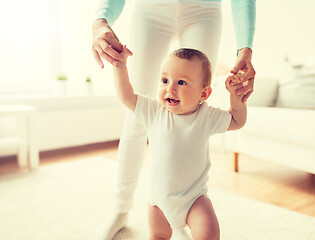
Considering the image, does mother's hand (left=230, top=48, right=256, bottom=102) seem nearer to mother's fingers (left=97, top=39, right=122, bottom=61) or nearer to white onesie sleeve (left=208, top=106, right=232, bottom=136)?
white onesie sleeve (left=208, top=106, right=232, bottom=136)

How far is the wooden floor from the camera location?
68.0 inches

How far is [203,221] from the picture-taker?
0.84m

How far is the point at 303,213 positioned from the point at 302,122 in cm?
50

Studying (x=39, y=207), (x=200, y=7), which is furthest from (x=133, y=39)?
(x=39, y=207)

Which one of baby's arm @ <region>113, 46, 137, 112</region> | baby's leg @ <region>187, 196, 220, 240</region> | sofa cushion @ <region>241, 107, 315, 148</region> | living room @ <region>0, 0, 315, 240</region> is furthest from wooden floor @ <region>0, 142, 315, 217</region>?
baby's arm @ <region>113, 46, 137, 112</region>

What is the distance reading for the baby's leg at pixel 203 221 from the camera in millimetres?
829

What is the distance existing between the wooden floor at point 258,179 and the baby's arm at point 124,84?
1.12 metres

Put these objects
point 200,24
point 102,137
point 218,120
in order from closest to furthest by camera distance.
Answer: point 218,120, point 200,24, point 102,137

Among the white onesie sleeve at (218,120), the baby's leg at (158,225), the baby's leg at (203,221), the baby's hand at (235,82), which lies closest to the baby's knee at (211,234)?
the baby's leg at (203,221)

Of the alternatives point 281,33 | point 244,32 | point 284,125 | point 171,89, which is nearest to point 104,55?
point 171,89

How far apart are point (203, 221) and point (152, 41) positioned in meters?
0.60

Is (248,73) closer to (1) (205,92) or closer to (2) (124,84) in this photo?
(1) (205,92)

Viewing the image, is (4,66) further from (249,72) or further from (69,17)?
(249,72)

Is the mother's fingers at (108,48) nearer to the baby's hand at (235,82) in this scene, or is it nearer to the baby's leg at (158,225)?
the baby's hand at (235,82)
